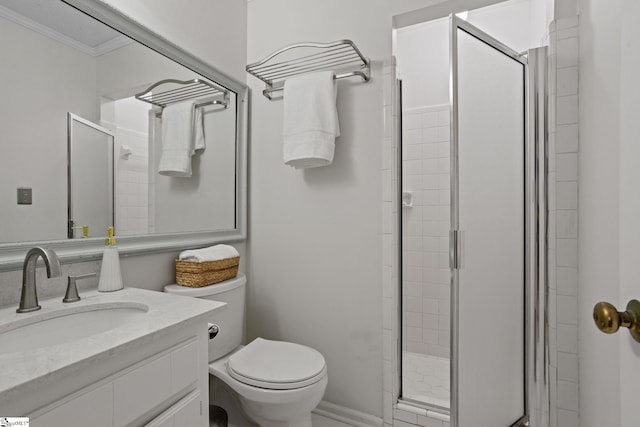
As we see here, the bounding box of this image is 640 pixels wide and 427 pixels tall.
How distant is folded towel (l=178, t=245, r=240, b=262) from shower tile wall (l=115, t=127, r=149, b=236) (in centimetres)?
19

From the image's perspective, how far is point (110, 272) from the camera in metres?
1.12

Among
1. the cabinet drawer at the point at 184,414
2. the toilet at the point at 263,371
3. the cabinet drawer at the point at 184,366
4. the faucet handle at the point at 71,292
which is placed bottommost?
the toilet at the point at 263,371

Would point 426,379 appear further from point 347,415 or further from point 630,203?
point 630,203

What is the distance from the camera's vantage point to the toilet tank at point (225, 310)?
4.55 feet

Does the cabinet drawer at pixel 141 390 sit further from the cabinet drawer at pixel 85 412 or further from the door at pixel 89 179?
the door at pixel 89 179

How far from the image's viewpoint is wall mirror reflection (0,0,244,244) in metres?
0.99

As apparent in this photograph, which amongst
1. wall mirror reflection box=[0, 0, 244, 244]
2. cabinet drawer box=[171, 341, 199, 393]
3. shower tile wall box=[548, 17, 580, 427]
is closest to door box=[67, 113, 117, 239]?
wall mirror reflection box=[0, 0, 244, 244]

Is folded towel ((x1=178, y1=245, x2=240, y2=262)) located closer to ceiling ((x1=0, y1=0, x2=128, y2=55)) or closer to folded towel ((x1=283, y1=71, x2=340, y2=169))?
Result: folded towel ((x1=283, y1=71, x2=340, y2=169))

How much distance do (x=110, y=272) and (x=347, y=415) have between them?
1269 millimetres

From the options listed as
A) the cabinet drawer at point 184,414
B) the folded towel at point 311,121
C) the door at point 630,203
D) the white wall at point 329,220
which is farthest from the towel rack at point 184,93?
the door at point 630,203

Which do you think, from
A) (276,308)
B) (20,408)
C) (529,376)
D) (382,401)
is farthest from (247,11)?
(529,376)

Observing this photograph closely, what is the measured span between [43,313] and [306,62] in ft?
5.04

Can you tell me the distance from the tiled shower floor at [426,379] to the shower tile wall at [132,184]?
156 cm

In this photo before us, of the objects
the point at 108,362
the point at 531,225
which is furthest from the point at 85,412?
the point at 531,225
